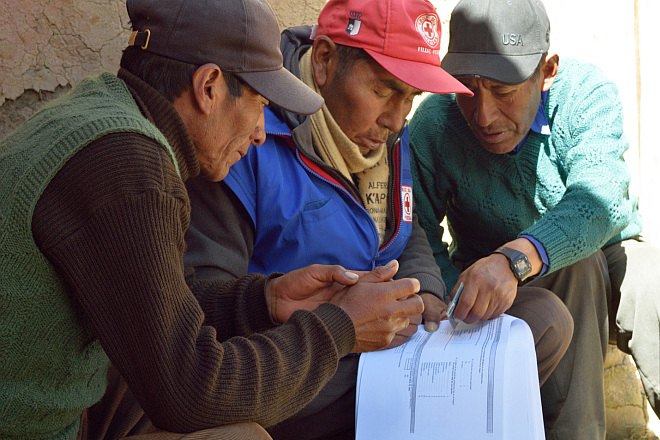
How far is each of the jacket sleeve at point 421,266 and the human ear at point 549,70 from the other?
2.65ft

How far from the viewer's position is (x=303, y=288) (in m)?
1.85

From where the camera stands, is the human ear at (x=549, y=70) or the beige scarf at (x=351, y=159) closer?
the beige scarf at (x=351, y=159)

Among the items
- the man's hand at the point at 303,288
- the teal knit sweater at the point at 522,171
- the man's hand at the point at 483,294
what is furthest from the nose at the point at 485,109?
the man's hand at the point at 303,288

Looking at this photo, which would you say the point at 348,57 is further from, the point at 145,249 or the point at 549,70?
the point at 145,249

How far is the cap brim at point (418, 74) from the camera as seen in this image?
2.26 metres

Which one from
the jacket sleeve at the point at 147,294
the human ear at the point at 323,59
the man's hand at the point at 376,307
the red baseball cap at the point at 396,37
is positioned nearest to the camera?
the jacket sleeve at the point at 147,294

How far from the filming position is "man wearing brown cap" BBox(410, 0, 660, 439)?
8.45ft

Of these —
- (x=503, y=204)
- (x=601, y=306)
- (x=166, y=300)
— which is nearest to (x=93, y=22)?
(x=166, y=300)

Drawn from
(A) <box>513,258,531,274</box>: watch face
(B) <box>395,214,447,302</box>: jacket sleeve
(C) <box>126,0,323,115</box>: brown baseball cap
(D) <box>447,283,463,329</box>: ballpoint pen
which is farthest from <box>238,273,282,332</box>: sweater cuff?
(A) <box>513,258,531,274</box>: watch face

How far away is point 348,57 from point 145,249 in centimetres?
126

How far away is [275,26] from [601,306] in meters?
1.80

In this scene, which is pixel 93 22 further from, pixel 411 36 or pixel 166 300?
pixel 166 300

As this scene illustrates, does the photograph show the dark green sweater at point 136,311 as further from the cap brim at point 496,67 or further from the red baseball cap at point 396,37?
the cap brim at point 496,67

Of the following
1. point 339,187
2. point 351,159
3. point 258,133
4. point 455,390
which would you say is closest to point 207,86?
point 258,133
